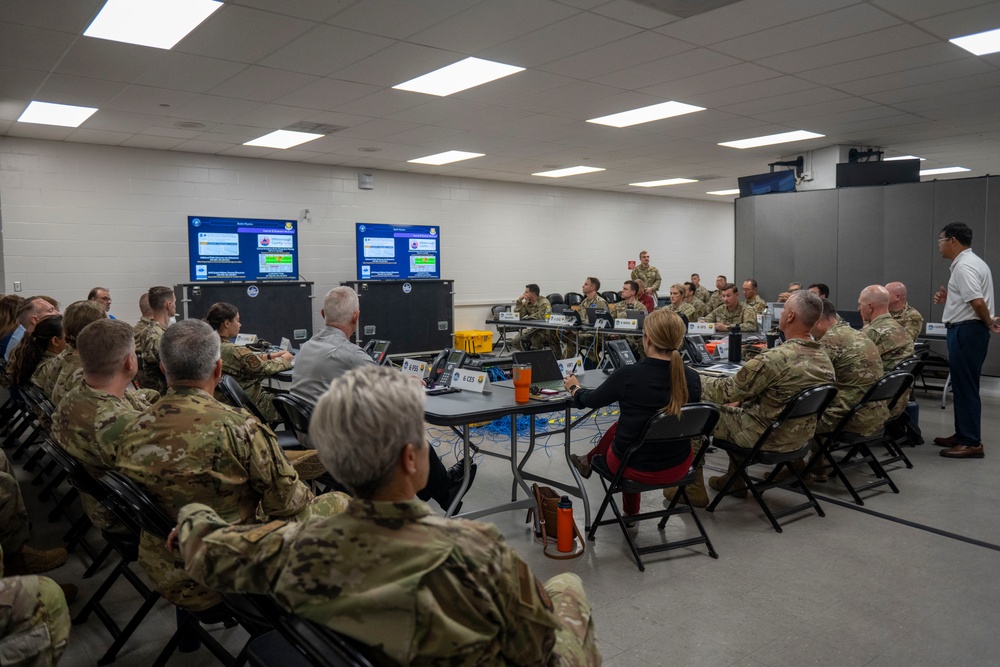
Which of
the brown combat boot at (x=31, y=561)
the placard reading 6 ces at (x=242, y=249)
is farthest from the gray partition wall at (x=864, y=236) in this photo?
the brown combat boot at (x=31, y=561)

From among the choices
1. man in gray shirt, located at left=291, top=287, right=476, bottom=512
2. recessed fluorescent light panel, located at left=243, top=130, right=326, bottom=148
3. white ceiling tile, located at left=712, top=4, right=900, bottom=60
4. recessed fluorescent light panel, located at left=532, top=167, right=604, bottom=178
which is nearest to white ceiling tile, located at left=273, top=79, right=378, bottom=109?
recessed fluorescent light panel, located at left=243, top=130, right=326, bottom=148

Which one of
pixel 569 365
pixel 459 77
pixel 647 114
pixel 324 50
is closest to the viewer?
pixel 569 365

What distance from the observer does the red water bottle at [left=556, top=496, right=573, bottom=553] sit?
11.1ft

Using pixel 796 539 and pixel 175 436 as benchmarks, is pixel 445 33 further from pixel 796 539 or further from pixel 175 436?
pixel 796 539

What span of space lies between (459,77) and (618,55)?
130 cm

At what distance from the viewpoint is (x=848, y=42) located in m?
4.68

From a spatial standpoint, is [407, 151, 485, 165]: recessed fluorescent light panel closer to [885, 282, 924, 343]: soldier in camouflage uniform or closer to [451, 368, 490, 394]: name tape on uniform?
[885, 282, 924, 343]: soldier in camouflage uniform

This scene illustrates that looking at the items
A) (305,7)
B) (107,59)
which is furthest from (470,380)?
(107,59)

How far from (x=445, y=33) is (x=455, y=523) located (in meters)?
3.87

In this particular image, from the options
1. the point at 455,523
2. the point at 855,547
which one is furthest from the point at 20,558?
the point at 855,547

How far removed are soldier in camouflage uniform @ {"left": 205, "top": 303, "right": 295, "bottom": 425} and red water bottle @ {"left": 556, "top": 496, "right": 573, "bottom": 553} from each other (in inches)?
83.0

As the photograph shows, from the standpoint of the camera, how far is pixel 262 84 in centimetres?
553

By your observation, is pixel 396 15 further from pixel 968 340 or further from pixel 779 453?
pixel 968 340

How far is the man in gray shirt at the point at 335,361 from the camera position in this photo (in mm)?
3555
